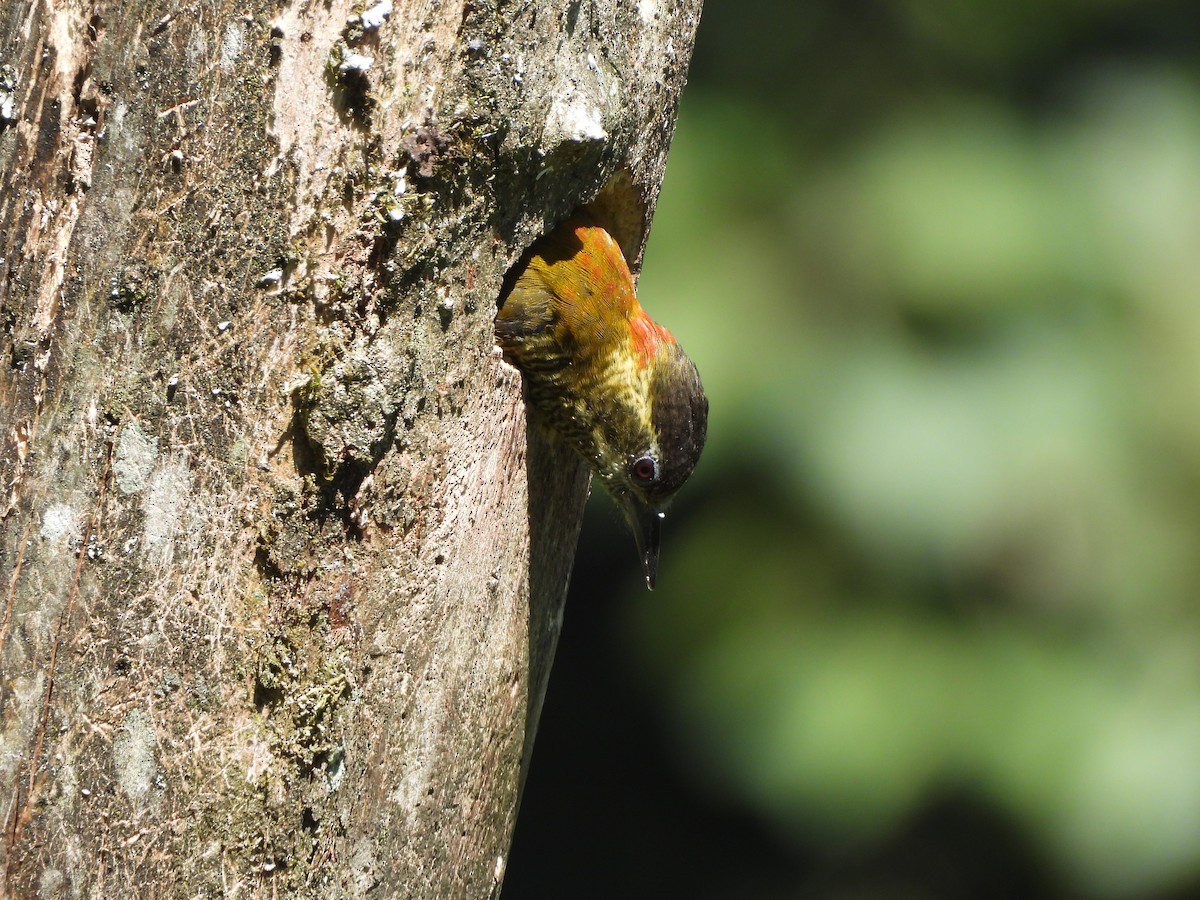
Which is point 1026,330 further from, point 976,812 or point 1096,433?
point 976,812

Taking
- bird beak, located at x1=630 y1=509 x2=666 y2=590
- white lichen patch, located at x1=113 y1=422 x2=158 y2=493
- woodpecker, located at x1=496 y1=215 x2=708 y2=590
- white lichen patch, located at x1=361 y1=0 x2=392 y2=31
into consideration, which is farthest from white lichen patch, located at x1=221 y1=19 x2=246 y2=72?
bird beak, located at x1=630 y1=509 x2=666 y2=590

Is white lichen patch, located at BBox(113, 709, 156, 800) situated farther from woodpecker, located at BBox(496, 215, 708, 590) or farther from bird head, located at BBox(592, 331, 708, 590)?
bird head, located at BBox(592, 331, 708, 590)

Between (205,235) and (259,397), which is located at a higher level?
(205,235)

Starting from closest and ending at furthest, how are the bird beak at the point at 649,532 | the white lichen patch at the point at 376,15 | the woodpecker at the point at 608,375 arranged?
the white lichen patch at the point at 376,15
the woodpecker at the point at 608,375
the bird beak at the point at 649,532

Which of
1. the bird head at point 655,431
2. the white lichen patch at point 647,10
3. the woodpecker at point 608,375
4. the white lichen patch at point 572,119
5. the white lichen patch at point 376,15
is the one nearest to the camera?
the white lichen patch at point 376,15

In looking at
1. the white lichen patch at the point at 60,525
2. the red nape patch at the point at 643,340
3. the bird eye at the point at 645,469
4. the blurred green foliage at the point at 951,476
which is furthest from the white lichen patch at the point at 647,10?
the blurred green foliage at the point at 951,476

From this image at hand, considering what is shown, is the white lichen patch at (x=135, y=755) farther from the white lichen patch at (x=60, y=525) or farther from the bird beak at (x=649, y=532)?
the bird beak at (x=649, y=532)

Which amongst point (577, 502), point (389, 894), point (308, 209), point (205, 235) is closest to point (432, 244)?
point (308, 209)

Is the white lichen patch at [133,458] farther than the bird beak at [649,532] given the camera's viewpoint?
No
